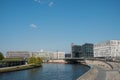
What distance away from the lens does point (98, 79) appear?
65812mm

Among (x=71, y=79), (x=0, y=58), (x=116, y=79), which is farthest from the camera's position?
(x=0, y=58)

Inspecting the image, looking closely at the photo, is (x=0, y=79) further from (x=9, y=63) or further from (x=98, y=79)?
(x=9, y=63)

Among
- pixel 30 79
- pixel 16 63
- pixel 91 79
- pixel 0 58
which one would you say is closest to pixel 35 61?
pixel 16 63

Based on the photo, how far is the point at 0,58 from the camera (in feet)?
576

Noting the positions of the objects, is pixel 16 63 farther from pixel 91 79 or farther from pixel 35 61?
pixel 91 79

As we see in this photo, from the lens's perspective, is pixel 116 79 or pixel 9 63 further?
pixel 9 63

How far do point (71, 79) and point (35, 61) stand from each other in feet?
333

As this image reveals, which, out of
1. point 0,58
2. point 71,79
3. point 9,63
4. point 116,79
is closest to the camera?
point 116,79

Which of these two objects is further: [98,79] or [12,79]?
[12,79]

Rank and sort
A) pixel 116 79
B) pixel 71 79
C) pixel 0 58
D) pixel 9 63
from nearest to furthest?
pixel 116 79, pixel 71 79, pixel 9 63, pixel 0 58

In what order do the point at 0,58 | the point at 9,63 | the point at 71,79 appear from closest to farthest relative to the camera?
the point at 71,79
the point at 9,63
the point at 0,58

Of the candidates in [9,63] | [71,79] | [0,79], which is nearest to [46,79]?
[71,79]

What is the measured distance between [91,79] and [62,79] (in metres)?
19.7

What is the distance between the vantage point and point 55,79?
276 feet
